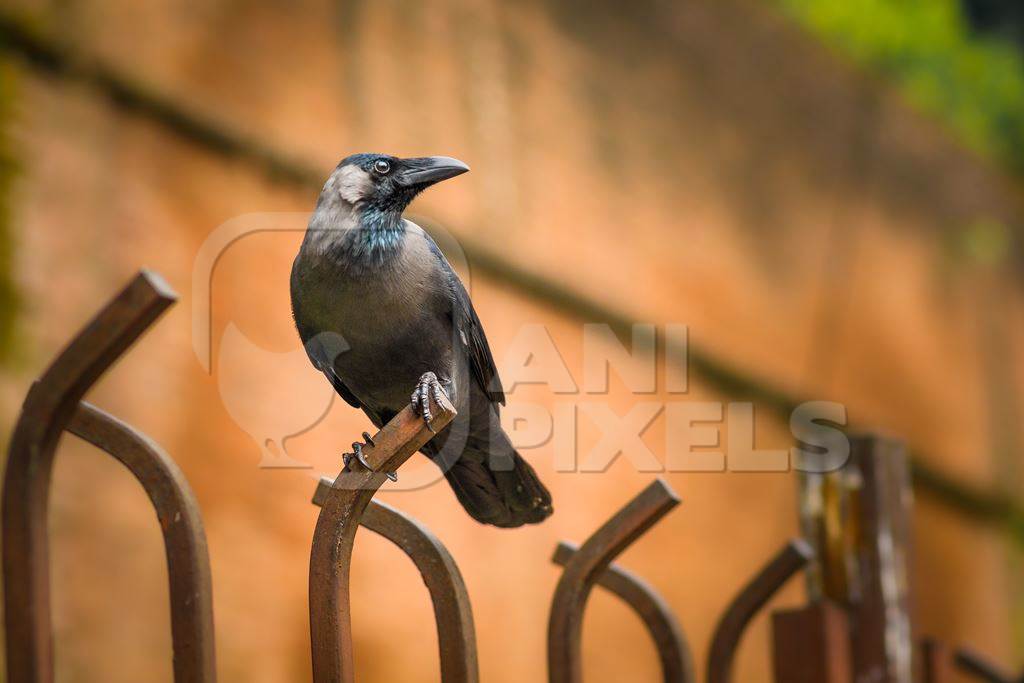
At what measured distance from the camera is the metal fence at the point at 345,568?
1.31 m

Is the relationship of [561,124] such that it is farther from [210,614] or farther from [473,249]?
[210,614]

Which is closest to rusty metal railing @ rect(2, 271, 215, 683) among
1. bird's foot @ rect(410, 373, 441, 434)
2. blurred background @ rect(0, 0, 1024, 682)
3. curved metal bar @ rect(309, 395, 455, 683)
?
curved metal bar @ rect(309, 395, 455, 683)

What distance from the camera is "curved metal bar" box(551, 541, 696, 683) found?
1.94 meters

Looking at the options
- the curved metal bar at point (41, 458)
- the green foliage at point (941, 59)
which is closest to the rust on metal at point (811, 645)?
the curved metal bar at point (41, 458)

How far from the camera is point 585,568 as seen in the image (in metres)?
1.79

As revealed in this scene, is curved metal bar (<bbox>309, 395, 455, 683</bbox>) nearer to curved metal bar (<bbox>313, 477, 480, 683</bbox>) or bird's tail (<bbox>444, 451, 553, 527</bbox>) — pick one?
curved metal bar (<bbox>313, 477, 480, 683</bbox>)

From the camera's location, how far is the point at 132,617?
3.44 m

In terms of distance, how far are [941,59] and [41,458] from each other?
606cm

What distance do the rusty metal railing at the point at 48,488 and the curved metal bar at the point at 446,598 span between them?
227mm

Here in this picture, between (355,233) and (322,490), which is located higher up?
(355,233)

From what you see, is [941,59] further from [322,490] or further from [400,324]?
[322,490]

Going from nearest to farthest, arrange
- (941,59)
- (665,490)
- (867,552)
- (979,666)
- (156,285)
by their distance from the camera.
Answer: (156,285), (665,490), (867,552), (979,666), (941,59)

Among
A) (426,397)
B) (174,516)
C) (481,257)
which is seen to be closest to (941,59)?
(481,257)

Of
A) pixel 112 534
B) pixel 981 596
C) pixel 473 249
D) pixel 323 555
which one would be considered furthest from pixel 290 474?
pixel 981 596
